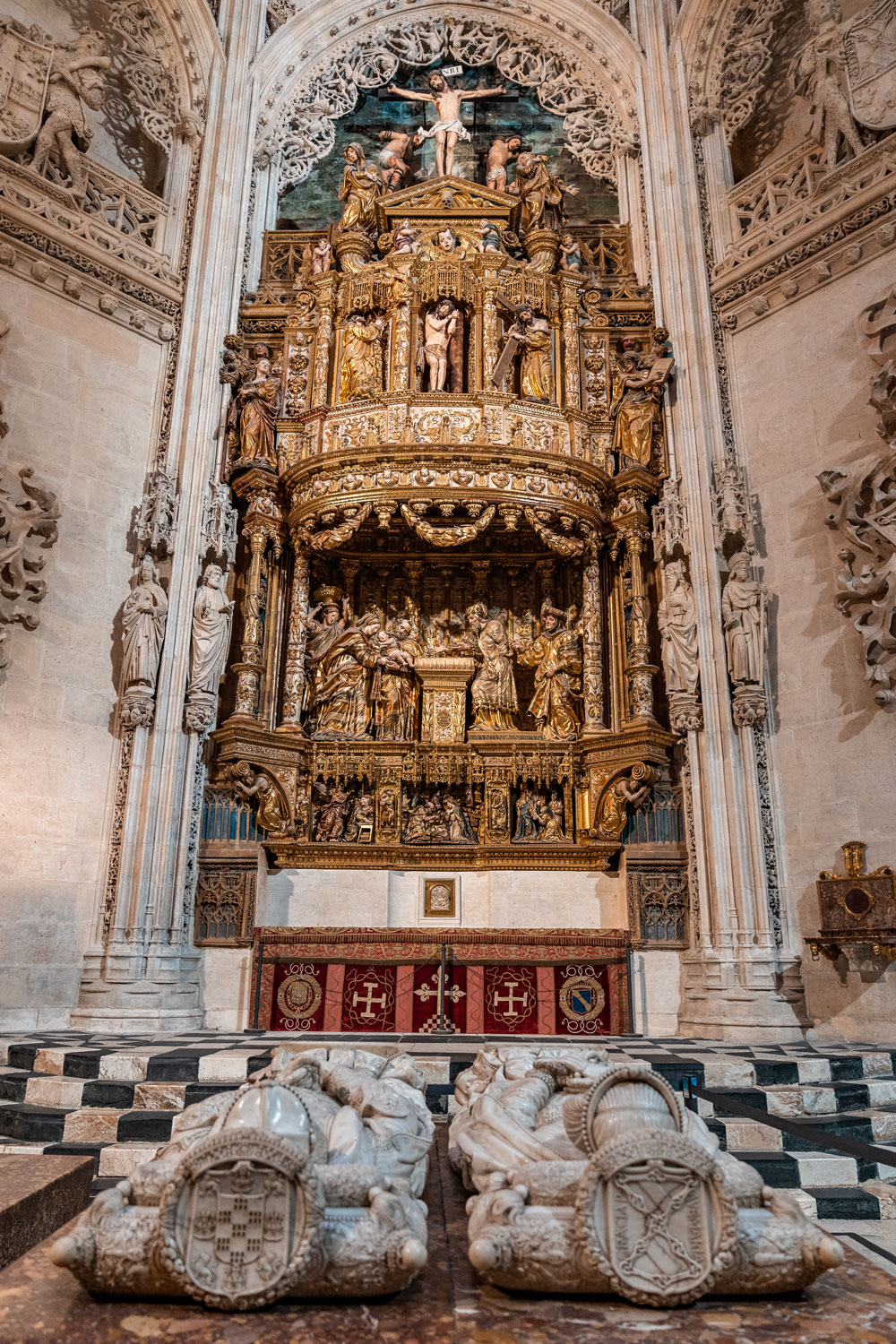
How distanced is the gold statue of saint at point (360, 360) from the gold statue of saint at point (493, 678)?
9.45 ft

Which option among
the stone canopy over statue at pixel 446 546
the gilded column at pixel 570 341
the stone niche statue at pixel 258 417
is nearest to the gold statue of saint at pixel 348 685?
the stone canopy over statue at pixel 446 546

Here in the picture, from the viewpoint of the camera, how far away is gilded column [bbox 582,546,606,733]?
35.8ft

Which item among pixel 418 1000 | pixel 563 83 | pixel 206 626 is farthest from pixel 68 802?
pixel 563 83

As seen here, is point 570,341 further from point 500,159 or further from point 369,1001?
point 369,1001

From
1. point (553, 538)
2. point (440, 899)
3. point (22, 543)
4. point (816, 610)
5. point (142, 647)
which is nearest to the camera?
point (22, 543)

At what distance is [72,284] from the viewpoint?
1080 cm

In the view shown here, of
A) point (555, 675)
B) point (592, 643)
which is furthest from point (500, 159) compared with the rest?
point (555, 675)

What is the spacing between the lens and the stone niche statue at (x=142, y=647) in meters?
9.84

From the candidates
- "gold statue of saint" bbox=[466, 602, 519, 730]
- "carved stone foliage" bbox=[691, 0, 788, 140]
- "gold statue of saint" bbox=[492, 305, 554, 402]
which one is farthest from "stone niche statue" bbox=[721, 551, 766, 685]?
"carved stone foliage" bbox=[691, 0, 788, 140]

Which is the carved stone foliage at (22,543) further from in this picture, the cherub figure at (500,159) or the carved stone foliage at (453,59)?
the cherub figure at (500,159)

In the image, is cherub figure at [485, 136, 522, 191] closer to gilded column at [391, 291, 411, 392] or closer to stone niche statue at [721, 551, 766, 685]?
gilded column at [391, 291, 411, 392]

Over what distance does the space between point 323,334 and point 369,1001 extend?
7636 millimetres

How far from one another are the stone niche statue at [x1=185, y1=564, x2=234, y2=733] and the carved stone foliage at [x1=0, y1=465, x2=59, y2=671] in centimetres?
153

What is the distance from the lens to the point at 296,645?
11234 millimetres
